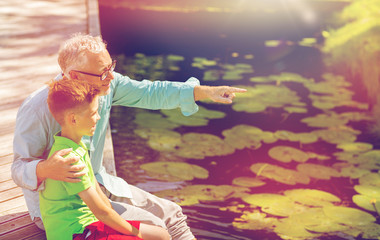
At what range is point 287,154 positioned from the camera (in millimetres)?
3814

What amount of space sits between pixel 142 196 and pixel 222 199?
1155 mm

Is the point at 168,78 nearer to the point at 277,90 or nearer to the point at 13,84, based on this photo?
the point at 277,90

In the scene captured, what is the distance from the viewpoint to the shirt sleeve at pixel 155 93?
2088 millimetres

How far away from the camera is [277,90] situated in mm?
5336

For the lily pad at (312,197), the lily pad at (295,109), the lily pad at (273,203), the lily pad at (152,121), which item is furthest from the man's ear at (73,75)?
the lily pad at (295,109)

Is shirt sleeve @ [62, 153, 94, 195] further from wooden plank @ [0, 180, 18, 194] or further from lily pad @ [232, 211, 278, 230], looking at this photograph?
lily pad @ [232, 211, 278, 230]

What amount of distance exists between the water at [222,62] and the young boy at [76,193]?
4.12 feet

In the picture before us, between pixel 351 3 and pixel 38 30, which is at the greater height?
pixel 351 3

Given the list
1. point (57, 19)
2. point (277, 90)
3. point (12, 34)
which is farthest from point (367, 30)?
point (12, 34)

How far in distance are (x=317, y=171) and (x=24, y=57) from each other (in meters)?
2.55

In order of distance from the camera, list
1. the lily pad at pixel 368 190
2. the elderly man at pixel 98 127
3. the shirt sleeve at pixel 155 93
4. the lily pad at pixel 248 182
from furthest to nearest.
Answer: the lily pad at pixel 248 182, the lily pad at pixel 368 190, the shirt sleeve at pixel 155 93, the elderly man at pixel 98 127

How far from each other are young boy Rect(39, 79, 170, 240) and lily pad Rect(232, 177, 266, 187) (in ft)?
5.81

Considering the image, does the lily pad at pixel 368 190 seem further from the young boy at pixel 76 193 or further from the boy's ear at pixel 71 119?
the boy's ear at pixel 71 119

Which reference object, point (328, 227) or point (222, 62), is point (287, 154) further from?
point (222, 62)
